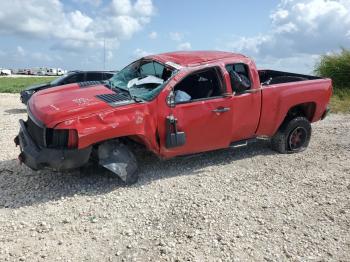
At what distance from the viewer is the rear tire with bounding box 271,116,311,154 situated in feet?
25.9

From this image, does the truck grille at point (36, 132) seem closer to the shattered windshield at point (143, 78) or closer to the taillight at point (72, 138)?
the taillight at point (72, 138)

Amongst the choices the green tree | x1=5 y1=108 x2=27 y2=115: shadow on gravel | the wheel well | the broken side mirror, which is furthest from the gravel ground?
the green tree

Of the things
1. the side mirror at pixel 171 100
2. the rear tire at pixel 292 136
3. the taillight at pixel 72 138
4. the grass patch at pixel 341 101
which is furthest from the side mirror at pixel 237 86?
the grass patch at pixel 341 101

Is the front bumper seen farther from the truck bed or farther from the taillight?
the truck bed

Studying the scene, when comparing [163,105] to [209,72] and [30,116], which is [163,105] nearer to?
[209,72]

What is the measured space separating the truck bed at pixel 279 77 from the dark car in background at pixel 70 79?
647 centimetres

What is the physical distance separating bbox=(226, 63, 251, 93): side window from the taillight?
8.80 ft

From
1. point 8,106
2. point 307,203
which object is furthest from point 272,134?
point 8,106

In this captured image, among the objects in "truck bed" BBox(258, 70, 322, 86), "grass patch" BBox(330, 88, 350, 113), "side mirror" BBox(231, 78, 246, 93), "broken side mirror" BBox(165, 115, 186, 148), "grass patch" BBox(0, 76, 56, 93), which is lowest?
"grass patch" BBox(0, 76, 56, 93)

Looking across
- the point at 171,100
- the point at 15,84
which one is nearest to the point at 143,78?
the point at 171,100

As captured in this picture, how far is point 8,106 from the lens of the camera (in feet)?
49.9

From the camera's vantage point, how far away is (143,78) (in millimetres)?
6758

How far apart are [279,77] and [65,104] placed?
4882mm

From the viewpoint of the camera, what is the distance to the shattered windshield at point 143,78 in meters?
6.30
